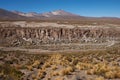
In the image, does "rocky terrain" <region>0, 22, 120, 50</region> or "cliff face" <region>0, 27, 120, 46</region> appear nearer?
"rocky terrain" <region>0, 22, 120, 50</region>

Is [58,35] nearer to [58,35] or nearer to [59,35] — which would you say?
[58,35]

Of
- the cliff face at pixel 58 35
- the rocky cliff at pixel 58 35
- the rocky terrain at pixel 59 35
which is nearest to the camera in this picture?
the rocky terrain at pixel 59 35

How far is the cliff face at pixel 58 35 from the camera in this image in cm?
5649

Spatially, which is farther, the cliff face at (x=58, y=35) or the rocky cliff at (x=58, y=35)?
the cliff face at (x=58, y=35)

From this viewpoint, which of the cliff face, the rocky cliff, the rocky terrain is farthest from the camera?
the cliff face

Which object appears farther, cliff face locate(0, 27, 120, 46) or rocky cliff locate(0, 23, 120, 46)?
cliff face locate(0, 27, 120, 46)

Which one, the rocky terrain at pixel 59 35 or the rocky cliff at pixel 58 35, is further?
the rocky cliff at pixel 58 35

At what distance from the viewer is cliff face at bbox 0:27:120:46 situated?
2224 inches

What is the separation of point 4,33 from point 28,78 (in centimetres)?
4352

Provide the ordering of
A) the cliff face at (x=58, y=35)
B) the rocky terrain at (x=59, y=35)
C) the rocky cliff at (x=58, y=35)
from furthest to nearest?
1. the cliff face at (x=58, y=35)
2. the rocky cliff at (x=58, y=35)
3. the rocky terrain at (x=59, y=35)

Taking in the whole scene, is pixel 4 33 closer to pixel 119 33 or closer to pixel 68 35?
pixel 68 35

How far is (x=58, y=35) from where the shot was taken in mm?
59750

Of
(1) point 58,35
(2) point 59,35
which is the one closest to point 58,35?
(1) point 58,35

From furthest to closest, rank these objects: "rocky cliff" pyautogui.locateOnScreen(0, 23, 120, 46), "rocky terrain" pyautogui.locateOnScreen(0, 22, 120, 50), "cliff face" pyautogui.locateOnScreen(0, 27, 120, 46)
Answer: "cliff face" pyautogui.locateOnScreen(0, 27, 120, 46) → "rocky cliff" pyautogui.locateOnScreen(0, 23, 120, 46) → "rocky terrain" pyautogui.locateOnScreen(0, 22, 120, 50)
